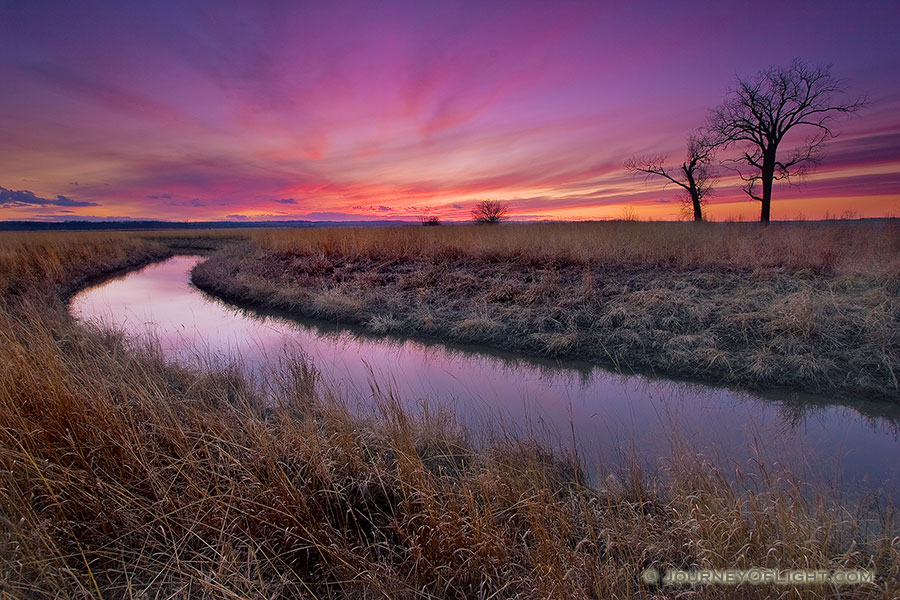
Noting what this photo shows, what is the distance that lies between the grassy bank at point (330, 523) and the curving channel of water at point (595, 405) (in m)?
0.62

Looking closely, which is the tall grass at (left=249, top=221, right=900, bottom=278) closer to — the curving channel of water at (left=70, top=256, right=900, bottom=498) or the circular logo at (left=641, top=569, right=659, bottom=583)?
the curving channel of water at (left=70, top=256, right=900, bottom=498)

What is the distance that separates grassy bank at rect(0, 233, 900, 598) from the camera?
1.74 m

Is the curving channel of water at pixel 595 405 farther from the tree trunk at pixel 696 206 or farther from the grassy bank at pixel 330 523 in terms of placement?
the tree trunk at pixel 696 206

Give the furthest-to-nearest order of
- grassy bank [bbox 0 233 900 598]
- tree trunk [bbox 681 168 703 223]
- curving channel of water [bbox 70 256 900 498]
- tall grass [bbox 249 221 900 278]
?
tree trunk [bbox 681 168 703 223] → tall grass [bbox 249 221 900 278] → curving channel of water [bbox 70 256 900 498] → grassy bank [bbox 0 233 900 598]

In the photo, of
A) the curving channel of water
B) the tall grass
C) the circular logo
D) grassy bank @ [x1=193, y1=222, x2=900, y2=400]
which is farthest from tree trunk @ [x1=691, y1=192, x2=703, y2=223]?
the circular logo

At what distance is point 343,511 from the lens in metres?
2.45

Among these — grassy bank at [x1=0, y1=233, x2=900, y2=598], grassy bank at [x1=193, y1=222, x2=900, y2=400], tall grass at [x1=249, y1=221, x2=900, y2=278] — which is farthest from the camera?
tall grass at [x1=249, y1=221, x2=900, y2=278]

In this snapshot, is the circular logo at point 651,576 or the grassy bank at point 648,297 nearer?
the circular logo at point 651,576

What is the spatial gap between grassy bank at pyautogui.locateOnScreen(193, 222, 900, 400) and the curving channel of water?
56 centimetres

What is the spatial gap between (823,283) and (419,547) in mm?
10041

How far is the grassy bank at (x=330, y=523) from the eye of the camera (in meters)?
1.74

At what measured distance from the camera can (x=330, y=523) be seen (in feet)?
6.79

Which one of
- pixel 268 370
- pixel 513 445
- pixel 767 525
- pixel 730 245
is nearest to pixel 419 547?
pixel 513 445

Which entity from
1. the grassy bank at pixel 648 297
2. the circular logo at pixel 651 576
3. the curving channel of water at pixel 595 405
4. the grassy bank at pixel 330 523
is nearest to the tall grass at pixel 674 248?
the grassy bank at pixel 648 297
